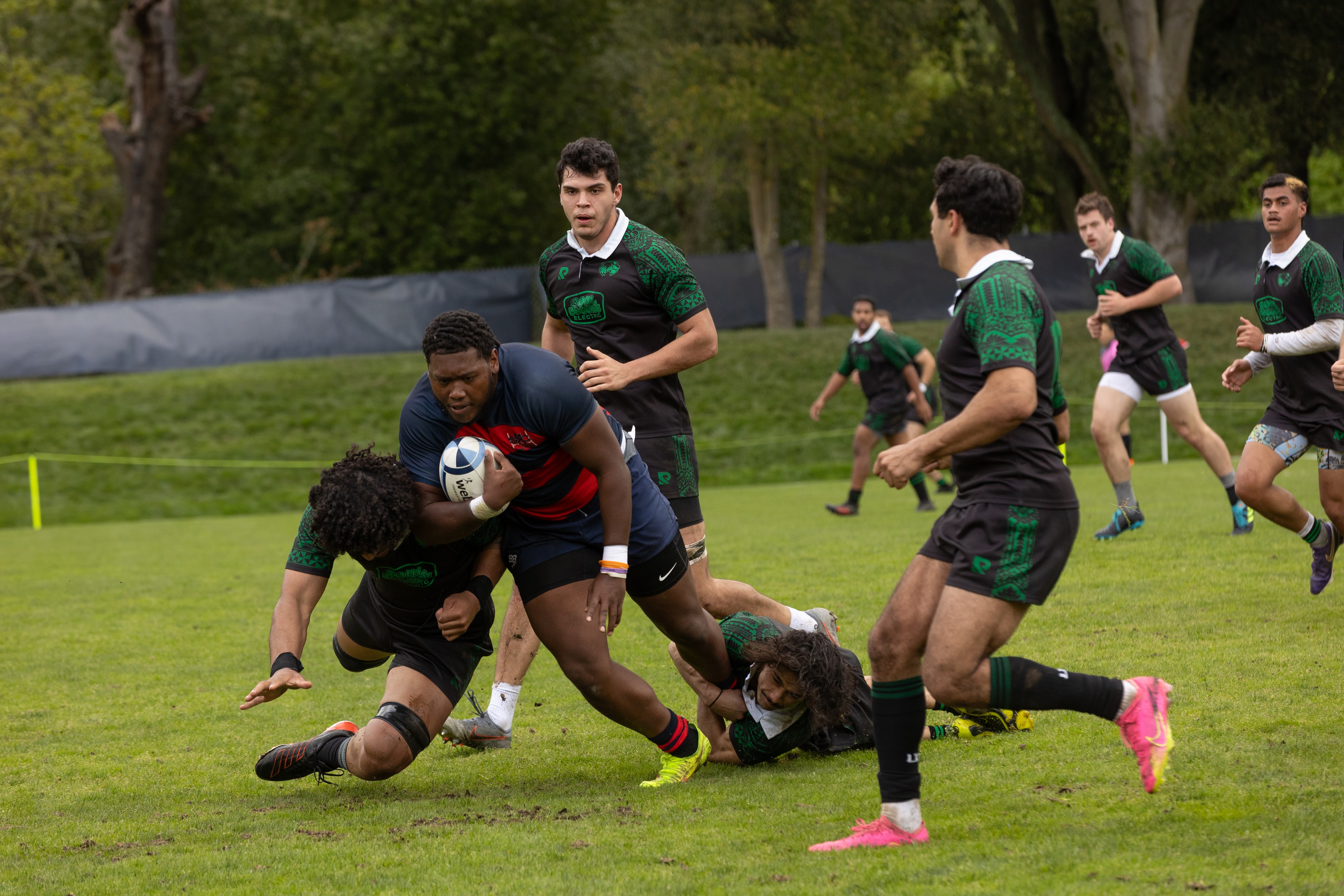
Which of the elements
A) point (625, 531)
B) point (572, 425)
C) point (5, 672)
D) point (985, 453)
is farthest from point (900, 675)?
point (5, 672)

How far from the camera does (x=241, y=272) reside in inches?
1555

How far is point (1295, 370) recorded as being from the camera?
273 inches

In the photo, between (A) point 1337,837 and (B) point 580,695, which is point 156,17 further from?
(A) point 1337,837

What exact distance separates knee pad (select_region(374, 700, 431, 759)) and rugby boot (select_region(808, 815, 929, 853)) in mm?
1648

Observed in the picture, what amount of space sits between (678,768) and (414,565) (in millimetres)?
1228

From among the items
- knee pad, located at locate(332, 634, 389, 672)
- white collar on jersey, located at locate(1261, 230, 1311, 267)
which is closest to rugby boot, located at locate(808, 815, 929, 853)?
knee pad, located at locate(332, 634, 389, 672)

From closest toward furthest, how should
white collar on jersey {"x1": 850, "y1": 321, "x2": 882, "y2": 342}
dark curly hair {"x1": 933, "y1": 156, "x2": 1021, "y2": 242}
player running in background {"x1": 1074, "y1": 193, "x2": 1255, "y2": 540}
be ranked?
dark curly hair {"x1": 933, "y1": 156, "x2": 1021, "y2": 242}
player running in background {"x1": 1074, "y1": 193, "x2": 1255, "y2": 540}
white collar on jersey {"x1": 850, "y1": 321, "x2": 882, "y2": 342}

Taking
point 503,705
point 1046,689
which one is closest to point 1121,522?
point 503,705

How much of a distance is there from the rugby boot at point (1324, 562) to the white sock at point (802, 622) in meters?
3.12

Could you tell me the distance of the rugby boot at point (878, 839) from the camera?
3787 millimetres

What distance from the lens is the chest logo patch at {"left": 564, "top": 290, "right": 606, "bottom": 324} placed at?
18.8 feet

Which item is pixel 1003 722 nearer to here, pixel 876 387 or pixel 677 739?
pixel 677 739

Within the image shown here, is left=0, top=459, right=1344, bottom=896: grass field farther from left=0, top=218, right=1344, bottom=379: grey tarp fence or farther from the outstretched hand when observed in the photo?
left=0, top=218, right=1344, bottom=379: grey tarp fence

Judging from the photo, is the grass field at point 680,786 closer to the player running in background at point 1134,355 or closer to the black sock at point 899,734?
the black sock at point 899,734
